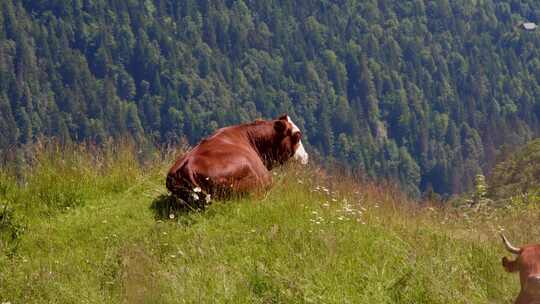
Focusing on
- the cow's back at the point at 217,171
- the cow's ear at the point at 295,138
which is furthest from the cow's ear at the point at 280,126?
the cow's back at the point at 217,171

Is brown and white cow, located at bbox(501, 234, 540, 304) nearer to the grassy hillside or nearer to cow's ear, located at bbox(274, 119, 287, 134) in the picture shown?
the grassy hillside

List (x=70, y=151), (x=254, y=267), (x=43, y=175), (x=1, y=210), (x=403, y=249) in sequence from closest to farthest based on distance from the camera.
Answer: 1. (x=254, y=267)
2. (x=403, y=249)
3. (x=1, y=210)
4. (x=43, y=175)
5. (x=70, y=151)

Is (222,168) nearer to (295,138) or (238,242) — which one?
(238,242)

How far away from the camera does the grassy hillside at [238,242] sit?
6.69 m

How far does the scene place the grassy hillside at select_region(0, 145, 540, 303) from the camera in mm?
6691

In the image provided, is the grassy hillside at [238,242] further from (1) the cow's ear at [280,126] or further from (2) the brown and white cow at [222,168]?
(1) the cow's ear at [280,126]

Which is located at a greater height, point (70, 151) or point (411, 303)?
point (411, 303)

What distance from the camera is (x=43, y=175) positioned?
10.3 metres

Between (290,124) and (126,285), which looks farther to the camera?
(290,124)

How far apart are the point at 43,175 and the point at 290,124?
9.92 feet

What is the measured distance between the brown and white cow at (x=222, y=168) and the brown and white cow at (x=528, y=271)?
3.51 metres

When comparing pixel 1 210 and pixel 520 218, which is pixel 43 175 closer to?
pixel 1 210

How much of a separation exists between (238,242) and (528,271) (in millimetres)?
2703

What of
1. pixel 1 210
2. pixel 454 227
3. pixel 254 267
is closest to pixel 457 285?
pixel 254 267
